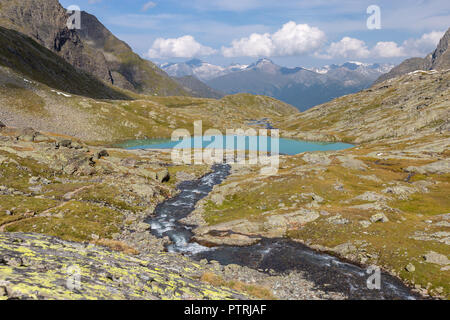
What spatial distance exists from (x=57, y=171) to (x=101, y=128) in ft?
414

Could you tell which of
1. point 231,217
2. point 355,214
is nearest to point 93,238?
point 231,217

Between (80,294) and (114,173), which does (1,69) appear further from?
(80,294)

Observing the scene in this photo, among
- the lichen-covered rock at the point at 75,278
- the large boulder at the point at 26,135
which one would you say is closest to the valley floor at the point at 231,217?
the lichen-covered rock at the point at 75,278

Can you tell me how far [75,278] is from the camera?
63.5 feet

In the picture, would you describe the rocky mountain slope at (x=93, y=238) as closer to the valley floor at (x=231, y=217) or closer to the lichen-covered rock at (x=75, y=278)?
the lichen-covered rock at (x=75, y=278)

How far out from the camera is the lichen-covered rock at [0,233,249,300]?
15.3 meters

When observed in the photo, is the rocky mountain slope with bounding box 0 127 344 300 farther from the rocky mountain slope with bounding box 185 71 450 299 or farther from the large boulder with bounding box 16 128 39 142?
the rocky mountain slope with bounding box 185 71 450 299

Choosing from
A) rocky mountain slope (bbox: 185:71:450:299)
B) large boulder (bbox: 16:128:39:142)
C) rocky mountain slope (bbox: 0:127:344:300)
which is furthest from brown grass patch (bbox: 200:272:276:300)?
large boulder (bbox: 16:128:39:142)

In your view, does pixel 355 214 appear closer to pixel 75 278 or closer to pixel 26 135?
pixel 75 278

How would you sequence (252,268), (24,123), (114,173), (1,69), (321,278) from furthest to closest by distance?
(1,69), (24,123), (114,173), (252,268), (321,278)

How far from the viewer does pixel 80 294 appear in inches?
649
